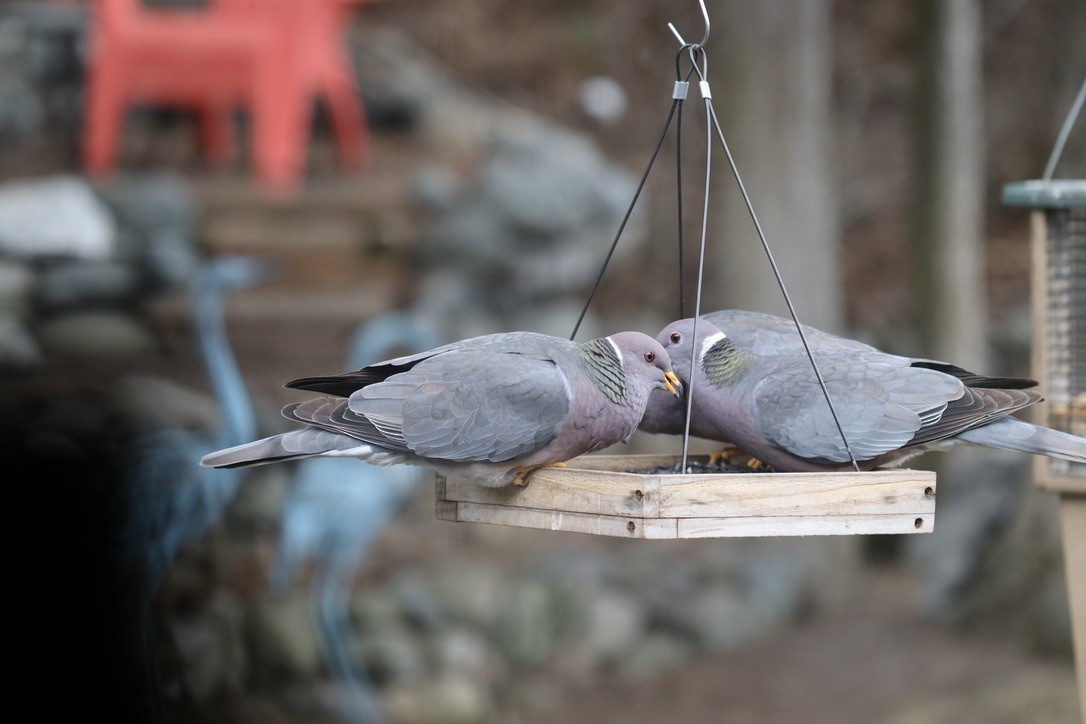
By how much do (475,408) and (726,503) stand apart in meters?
0.59

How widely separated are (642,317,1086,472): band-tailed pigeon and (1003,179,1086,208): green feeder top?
0.65m

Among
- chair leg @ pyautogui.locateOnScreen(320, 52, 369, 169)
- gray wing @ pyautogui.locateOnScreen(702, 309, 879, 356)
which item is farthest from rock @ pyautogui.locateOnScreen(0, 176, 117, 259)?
gray wing @ pyautogui.locateOnScreen(702, 309, 879, 356)

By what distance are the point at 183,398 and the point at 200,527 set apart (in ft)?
1.94

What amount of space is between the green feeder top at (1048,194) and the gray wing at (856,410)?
0.76 metres

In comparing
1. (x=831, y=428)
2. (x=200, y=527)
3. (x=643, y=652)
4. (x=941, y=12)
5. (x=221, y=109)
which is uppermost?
(x=941, y=12)

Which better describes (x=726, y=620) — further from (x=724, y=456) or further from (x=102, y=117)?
(x=102, y=117)

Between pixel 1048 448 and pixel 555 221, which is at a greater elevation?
pixel 555 221

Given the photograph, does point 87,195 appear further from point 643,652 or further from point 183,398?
point 643,652

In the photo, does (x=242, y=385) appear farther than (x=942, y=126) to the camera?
No

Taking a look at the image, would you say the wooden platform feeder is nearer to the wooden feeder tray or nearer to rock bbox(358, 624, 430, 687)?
the wooden feeder tray

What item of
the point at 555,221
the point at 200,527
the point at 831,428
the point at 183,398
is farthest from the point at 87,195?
the point at 831,428

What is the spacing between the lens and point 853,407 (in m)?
2.77

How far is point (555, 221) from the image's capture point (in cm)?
704

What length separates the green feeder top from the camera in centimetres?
322
